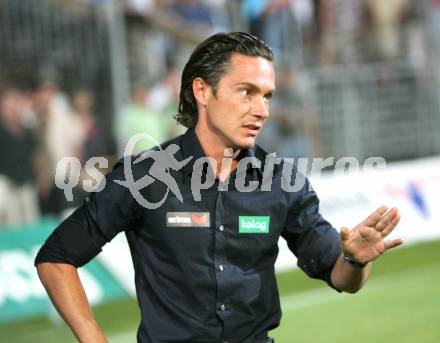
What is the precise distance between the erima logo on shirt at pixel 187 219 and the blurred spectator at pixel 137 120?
7717mm

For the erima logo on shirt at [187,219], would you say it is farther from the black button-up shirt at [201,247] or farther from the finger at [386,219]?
the finger at [386,219]

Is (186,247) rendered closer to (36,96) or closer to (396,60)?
(36,96)

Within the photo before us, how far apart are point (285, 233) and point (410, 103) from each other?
12.2 metres

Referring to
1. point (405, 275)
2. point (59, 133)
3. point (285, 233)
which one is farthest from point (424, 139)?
point (285, 233)

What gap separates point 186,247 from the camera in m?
3.77

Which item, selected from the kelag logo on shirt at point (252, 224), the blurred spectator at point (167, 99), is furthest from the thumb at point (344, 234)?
the blurred spectator at point (167, 99)

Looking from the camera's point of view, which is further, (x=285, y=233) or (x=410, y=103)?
(x=410, y=103)

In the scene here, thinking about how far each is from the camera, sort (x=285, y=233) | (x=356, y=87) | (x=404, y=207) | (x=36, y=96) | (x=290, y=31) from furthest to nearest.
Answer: (x=356, y=87), (x=290, y=31), (x=404, y=207), (x=36, y=96), (x=285, y=233)

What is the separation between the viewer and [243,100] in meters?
3.79

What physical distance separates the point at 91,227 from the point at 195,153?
557 millimetres

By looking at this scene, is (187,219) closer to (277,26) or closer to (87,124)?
(87,124)

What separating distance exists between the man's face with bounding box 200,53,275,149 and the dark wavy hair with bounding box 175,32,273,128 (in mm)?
27

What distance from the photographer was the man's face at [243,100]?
12.4ft

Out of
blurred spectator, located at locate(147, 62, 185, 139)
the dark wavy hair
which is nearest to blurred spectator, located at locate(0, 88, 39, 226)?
blurred spectator, located at locate(147, 62, 185, 139)
